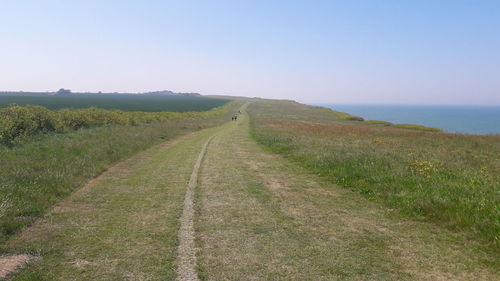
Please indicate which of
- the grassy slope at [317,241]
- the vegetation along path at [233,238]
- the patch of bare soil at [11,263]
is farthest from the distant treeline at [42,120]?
the grassy slope at [317,241]

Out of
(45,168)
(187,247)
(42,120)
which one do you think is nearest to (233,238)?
(187,247)

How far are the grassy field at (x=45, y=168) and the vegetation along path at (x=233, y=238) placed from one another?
530mm

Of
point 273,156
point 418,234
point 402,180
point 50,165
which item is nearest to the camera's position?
point 418,234

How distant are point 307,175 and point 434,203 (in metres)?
5.31

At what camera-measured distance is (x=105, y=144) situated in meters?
18.0

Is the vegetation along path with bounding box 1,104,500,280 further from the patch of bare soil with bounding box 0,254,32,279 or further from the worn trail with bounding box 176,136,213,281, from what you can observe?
the patch of bare soil with bounding box 0,254,32,279

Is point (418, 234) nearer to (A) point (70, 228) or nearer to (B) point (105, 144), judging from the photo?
(A) point (70, 228)

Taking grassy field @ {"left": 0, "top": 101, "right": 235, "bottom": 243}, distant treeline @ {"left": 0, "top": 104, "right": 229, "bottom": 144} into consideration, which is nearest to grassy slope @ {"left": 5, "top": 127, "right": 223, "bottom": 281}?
grassy field @ {"left": 0, "top": 101, "right": 235, "bottom": 243}

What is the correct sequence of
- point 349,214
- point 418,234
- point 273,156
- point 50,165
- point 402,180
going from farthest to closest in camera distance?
1. point 273,156
2. point 50,165
3. point 402,180
4. point 349,214
5. point 418,234

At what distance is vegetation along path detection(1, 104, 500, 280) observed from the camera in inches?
199

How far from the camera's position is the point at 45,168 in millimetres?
11781

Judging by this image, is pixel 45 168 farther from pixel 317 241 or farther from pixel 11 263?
pixel 317 241

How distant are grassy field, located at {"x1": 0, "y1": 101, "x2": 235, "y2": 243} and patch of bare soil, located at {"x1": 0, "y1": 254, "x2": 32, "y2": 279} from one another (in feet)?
3.10

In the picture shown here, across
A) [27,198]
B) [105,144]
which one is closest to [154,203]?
[27,198]
